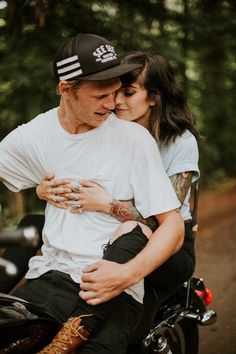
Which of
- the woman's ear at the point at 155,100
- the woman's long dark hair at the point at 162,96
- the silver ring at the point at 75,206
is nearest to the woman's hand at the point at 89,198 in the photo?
the silver ring at the point at 75,206

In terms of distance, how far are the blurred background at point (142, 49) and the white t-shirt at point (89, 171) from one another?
80.6 inches

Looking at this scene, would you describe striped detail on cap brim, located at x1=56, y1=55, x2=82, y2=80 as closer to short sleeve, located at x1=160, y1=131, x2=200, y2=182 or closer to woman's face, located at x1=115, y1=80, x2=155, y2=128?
woman's face, located at x1=115, y1=80, x2=155, y2=128

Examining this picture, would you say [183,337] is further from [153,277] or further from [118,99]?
[118,99]

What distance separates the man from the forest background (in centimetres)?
149

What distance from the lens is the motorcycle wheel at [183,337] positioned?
11.2ft

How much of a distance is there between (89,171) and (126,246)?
1.35 ft

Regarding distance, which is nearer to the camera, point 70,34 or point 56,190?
point 56,190

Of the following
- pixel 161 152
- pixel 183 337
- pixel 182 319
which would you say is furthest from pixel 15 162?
pixel 183 337

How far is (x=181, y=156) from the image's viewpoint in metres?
3.20

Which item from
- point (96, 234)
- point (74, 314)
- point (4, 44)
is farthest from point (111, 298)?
point (4, 44)

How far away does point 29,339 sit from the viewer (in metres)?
2.22

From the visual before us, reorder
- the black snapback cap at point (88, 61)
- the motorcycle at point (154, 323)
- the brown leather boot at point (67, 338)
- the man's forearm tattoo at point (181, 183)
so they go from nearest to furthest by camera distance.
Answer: the motorcycle at point (154, 323) < the brown leather boot at point (67, 338) < the black snapback cap at point (88, 61) < the man's forearm tattoo at point (181, 183)

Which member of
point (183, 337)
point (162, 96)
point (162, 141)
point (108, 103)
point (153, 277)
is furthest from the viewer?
point (183, 337)

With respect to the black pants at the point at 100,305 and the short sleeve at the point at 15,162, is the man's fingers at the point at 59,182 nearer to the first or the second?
the short sleeve at the point at 15,162
